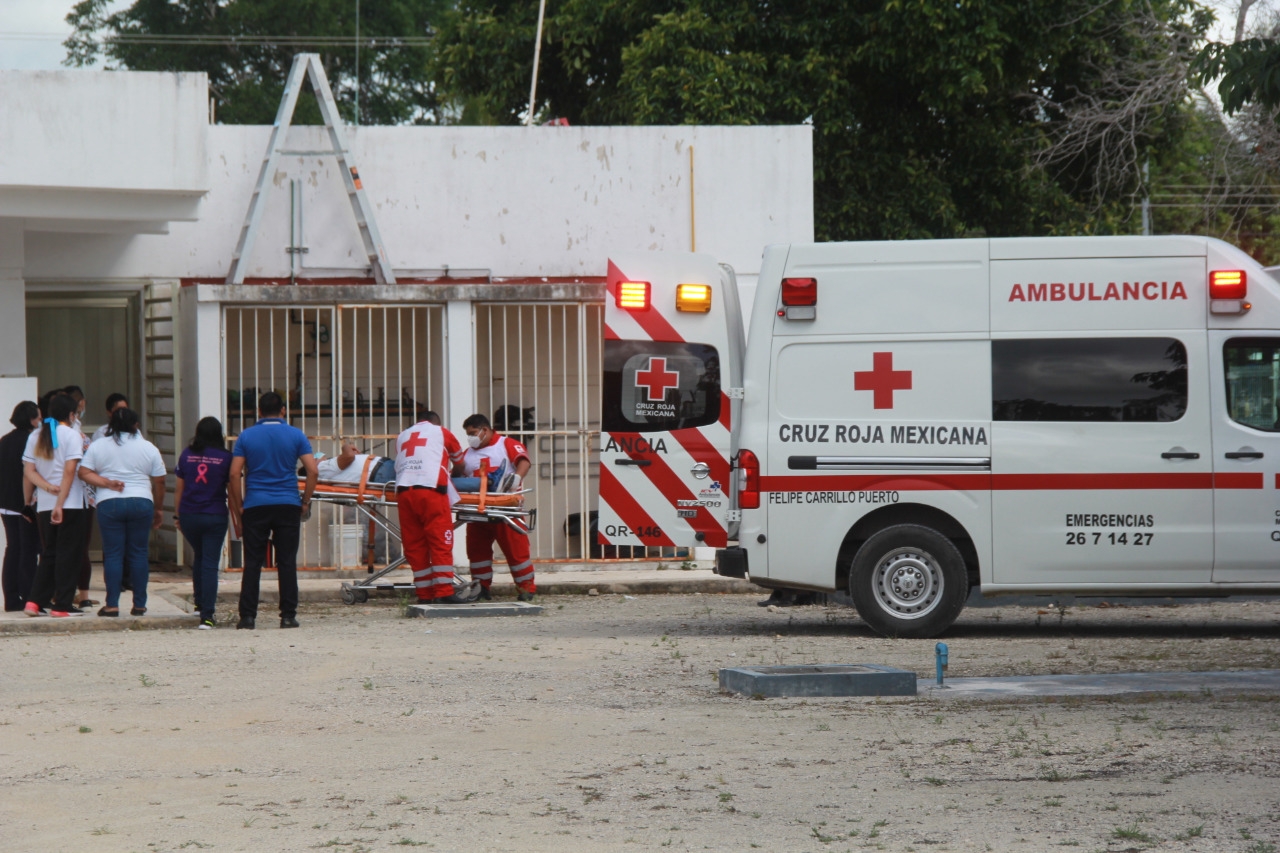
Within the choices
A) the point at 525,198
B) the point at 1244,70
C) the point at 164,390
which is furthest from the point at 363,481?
the point at 1244,70

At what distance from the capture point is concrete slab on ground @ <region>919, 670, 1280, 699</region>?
7945mm

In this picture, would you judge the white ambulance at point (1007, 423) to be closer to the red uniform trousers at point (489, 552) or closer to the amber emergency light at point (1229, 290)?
the amber emergency light at point (1229, 290)

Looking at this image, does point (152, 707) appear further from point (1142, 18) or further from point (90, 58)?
point (90, 58)

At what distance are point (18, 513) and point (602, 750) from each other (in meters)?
6.71

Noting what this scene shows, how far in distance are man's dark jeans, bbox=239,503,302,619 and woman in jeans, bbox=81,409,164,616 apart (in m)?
0.75

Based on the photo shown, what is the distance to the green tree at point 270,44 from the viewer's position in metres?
39.3

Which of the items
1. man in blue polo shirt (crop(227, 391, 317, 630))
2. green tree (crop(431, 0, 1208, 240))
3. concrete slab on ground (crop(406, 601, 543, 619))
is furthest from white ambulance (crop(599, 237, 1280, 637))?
green tree (crop(431, 0, 1208, 240))

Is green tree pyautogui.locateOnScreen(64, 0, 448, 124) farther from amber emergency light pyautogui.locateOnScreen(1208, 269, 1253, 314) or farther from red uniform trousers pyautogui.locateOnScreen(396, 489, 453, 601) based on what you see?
amber emergency light pyautogui.locateOnScreen(1208, 269, 1253, 314)

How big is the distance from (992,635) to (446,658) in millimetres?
3756

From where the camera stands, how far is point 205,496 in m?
11.4

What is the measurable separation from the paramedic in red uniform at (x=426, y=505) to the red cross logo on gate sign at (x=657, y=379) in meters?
2.05

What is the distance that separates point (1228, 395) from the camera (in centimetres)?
1005

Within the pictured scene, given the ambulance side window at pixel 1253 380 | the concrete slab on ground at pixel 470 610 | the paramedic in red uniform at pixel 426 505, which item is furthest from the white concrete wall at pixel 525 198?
the ambulance side window at pixel 1253 380

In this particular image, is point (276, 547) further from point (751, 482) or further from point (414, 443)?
point (751, 482)
